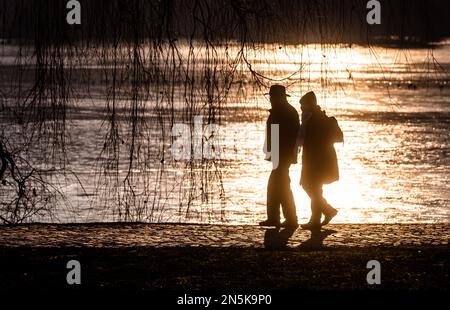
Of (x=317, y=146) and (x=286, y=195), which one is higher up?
(x=317, y=146)

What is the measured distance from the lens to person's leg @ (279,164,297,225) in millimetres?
12281

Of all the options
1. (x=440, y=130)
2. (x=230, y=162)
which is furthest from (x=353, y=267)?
(x=440, y=130)

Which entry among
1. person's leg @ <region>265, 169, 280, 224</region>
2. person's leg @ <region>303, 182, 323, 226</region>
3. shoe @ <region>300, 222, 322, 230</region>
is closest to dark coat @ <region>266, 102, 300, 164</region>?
person's leg @ <region>265, 169, 280, 224</region>

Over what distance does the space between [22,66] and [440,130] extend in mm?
62936

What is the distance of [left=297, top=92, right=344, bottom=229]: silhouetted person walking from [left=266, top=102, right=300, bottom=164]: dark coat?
0.57 ft

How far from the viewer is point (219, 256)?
34.4 ft

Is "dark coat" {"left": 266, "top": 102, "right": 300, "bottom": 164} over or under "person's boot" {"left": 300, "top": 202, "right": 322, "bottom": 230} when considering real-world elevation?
over

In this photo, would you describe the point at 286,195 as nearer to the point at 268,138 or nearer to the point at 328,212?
the point at 328,212

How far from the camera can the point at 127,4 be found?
884 cm

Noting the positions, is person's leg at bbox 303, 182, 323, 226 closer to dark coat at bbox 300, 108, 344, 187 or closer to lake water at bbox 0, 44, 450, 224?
dark coat at bbox 300, 108, 344, 187

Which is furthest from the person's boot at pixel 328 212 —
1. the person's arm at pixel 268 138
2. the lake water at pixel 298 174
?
the lake water at pixel 298 174

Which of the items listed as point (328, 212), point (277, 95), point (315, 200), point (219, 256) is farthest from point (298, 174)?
point (219, 256)

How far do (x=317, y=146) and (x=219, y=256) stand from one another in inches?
93.8
